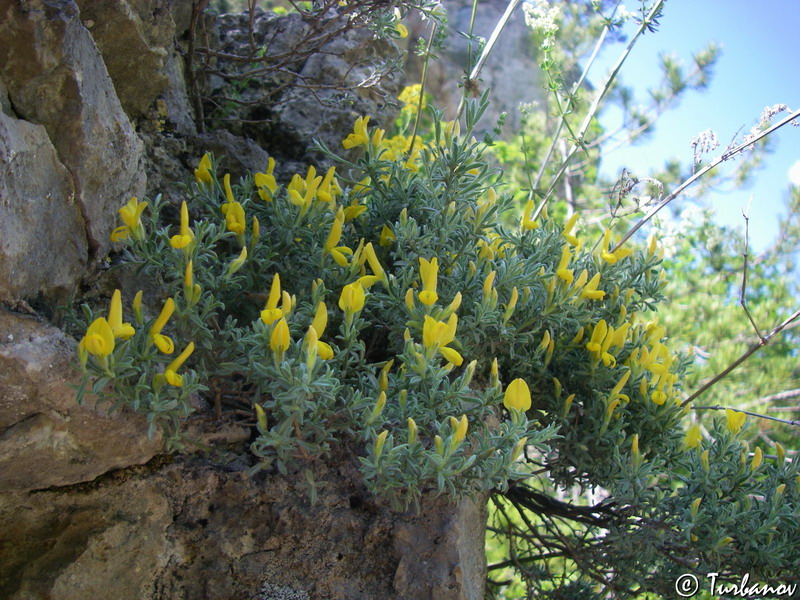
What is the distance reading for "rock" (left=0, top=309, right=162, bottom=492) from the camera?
142 cm

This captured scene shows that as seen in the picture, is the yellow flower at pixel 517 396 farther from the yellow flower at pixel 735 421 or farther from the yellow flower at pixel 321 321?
the yellow flower at pixel 735 421

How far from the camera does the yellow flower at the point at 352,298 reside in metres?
1.58

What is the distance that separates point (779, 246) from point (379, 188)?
513cm

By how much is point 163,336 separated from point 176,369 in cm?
7

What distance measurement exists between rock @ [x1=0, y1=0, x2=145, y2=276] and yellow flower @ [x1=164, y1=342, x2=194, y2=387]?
414 mm

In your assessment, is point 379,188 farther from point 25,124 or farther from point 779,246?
point 779,246

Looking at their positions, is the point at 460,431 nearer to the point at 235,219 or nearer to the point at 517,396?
the point at 517,396

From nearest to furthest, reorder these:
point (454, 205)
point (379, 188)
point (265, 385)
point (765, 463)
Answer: point (265, 385) < point (454, 205) < point (379, 188) < point (765, 463)

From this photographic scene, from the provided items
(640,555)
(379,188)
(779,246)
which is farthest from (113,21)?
(779,246)

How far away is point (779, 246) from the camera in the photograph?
239 inches

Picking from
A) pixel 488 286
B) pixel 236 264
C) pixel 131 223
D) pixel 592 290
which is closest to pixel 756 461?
pixel 592 290

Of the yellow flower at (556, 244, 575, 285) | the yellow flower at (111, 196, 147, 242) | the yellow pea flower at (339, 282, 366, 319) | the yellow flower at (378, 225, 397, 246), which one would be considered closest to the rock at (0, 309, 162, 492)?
the yellow flower at (111, 196, 147, 242)

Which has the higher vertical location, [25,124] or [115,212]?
[25,124]

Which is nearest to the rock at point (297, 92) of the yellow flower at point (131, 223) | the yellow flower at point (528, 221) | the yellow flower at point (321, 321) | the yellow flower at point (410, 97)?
the yellow flower at point (410, 97)
